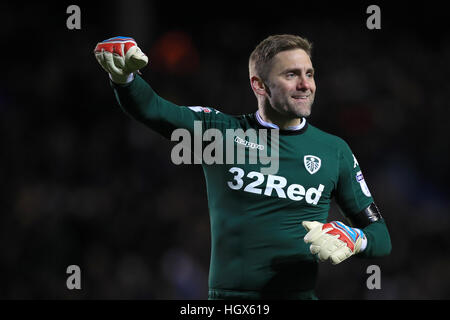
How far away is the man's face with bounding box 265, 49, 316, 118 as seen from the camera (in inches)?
142

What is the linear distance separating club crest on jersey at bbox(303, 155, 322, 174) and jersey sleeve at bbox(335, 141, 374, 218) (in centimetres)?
16

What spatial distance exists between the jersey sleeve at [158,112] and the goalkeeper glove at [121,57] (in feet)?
0.24

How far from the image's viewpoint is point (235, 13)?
42.6ft

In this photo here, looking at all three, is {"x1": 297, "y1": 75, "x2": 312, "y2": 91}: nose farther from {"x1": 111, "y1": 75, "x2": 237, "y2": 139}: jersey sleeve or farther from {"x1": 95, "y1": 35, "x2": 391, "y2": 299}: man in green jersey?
{"x1": 111, "y1": 75, "x2": 237, "y2": 139}: jersey sleeve

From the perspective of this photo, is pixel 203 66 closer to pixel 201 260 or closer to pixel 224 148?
pixel 201 260

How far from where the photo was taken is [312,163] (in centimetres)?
370

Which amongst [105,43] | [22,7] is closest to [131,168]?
[22,7]

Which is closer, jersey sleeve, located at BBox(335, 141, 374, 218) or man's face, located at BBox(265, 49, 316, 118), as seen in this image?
man's face, located at BBox(265, 49, 316, 118)

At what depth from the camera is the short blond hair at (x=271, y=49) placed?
3.66m

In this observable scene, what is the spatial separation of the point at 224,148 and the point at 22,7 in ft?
32.2
